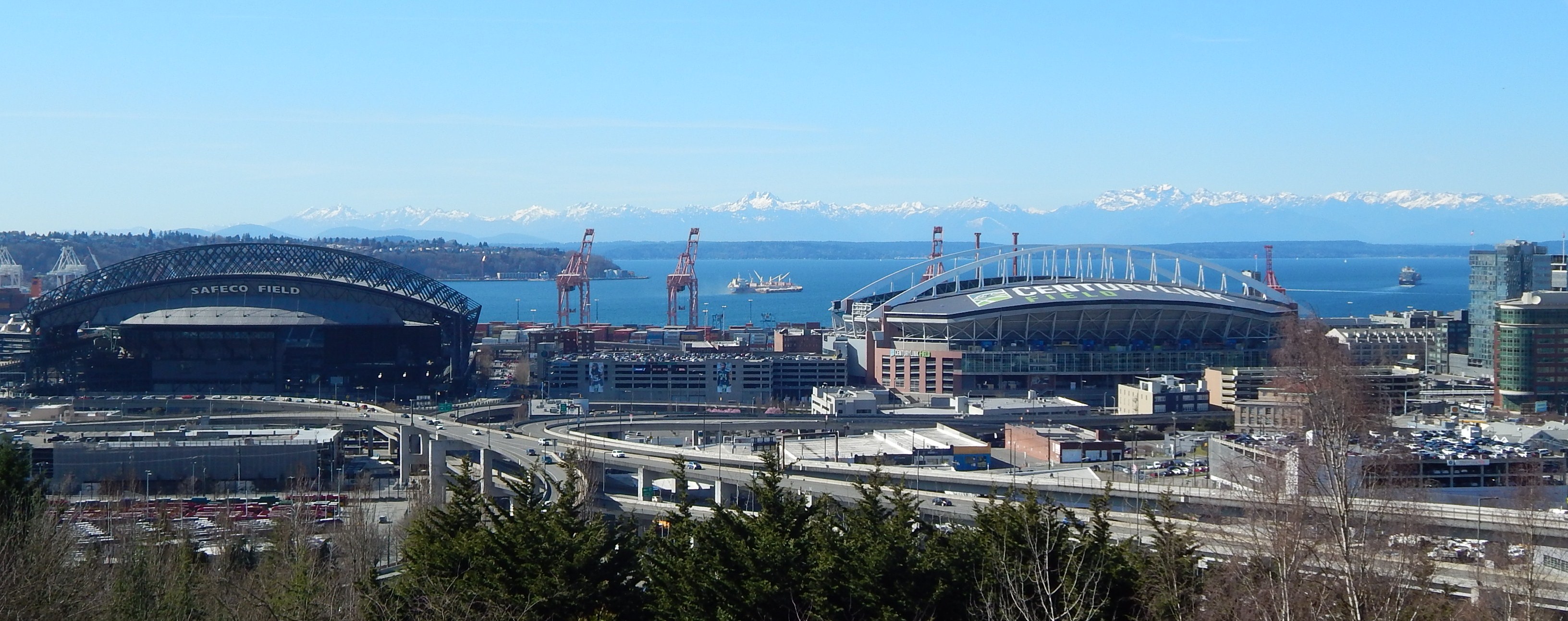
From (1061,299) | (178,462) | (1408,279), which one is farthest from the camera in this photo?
(1408,279)

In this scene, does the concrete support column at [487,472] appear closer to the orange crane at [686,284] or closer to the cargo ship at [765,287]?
the orange crane at [686,284]

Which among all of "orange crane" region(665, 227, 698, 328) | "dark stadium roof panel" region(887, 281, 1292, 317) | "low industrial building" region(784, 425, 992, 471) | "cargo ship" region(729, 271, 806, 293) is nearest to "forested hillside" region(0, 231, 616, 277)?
"orange crane" region(665, 227, 698, 328)

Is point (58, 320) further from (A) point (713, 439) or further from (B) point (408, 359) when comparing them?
(A) point (713, 439)

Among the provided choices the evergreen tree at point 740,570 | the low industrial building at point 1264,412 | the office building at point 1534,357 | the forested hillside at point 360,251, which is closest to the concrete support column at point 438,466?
the evergreen tree at point 740,570

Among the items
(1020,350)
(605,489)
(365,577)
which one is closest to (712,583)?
(365,577)

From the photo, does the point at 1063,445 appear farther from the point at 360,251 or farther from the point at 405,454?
the point at 360,251

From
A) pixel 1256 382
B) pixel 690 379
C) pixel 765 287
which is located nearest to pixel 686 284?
pixel 690 379

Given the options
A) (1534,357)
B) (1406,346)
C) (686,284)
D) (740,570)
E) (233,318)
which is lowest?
(1406,346)
